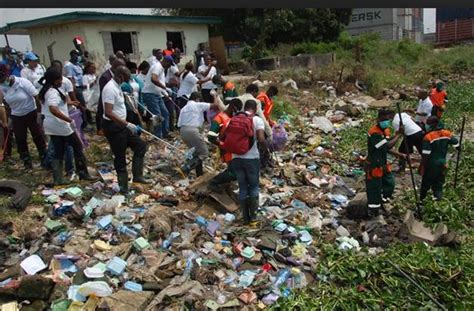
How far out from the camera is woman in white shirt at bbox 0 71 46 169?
5.88 meters

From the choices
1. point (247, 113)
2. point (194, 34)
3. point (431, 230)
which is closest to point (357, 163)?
point (431, 230)

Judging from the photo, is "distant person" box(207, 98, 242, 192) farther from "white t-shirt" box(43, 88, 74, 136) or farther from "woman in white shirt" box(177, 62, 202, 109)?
"woman in white shirt" box(177, 62, 202, 109)

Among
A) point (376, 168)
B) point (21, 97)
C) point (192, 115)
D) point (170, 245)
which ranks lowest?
point (170, 245)

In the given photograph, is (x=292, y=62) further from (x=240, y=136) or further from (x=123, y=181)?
(x=240, y=136)

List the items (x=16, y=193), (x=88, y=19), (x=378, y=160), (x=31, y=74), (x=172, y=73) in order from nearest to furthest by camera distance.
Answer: (x=16, y=193), (x=378, y=160), (x=31, y=74), (x=172, y=73), (x=88, y=19)

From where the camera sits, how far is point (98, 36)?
46.6ft

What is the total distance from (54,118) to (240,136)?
243 cm

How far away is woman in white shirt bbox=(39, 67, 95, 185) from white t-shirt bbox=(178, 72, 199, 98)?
3021 millimetres

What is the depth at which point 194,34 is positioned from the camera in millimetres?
18250

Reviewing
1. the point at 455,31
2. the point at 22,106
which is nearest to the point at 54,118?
the point at 22,106

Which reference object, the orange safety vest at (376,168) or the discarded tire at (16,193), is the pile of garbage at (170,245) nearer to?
the discarded tire at (16,193)

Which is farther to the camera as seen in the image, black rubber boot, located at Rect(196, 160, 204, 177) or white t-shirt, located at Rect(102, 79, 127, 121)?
black rubber boot, located at Rect(196, 160, 204, 177)

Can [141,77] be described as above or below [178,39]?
below

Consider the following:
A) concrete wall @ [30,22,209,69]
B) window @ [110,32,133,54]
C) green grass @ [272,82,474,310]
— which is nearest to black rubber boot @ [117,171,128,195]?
green grass @ [272,82,474,310]
